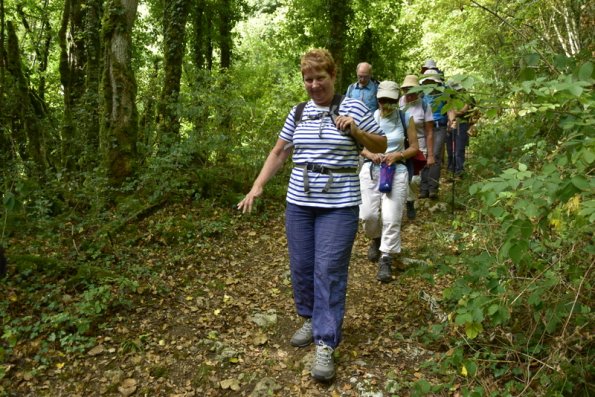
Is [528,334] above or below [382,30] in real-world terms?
below

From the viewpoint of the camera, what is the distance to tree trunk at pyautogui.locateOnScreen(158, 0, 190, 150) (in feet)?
25.8

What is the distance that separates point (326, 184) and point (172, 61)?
256 inches

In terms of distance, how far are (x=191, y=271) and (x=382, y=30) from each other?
17.1m

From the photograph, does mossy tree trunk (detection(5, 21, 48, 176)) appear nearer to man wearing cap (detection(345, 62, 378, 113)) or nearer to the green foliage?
man wearing cap (detection(345, 62, 378, 113))

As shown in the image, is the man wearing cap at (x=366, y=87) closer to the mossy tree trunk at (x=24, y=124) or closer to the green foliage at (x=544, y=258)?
the green foliage at (x=544, y=258)

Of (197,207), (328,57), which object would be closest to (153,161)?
(197,207)

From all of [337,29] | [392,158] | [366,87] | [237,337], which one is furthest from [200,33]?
[237,337]

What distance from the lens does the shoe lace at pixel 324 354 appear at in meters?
3.31

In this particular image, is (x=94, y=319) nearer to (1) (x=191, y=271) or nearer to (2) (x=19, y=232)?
(1) (x=191, y=271)

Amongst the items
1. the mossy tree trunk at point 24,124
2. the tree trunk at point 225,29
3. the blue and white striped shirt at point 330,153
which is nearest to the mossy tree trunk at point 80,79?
the mossy tree trunk at point 24,124

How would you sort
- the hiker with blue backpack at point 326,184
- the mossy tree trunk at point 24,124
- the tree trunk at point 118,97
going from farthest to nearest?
the mossy tree trunk at point 24,124 → the tree trunk at point 118,97 → the hiker with blue backpack at point 326,184

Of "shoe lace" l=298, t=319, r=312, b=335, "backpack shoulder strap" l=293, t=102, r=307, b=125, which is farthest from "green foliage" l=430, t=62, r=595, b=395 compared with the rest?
"backpack shoulder strap" l=293, t=102, r=307, b=125

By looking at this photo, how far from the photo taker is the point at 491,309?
8.04ft

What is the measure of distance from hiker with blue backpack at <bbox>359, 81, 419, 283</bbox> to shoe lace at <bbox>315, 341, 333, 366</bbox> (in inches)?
71.5
